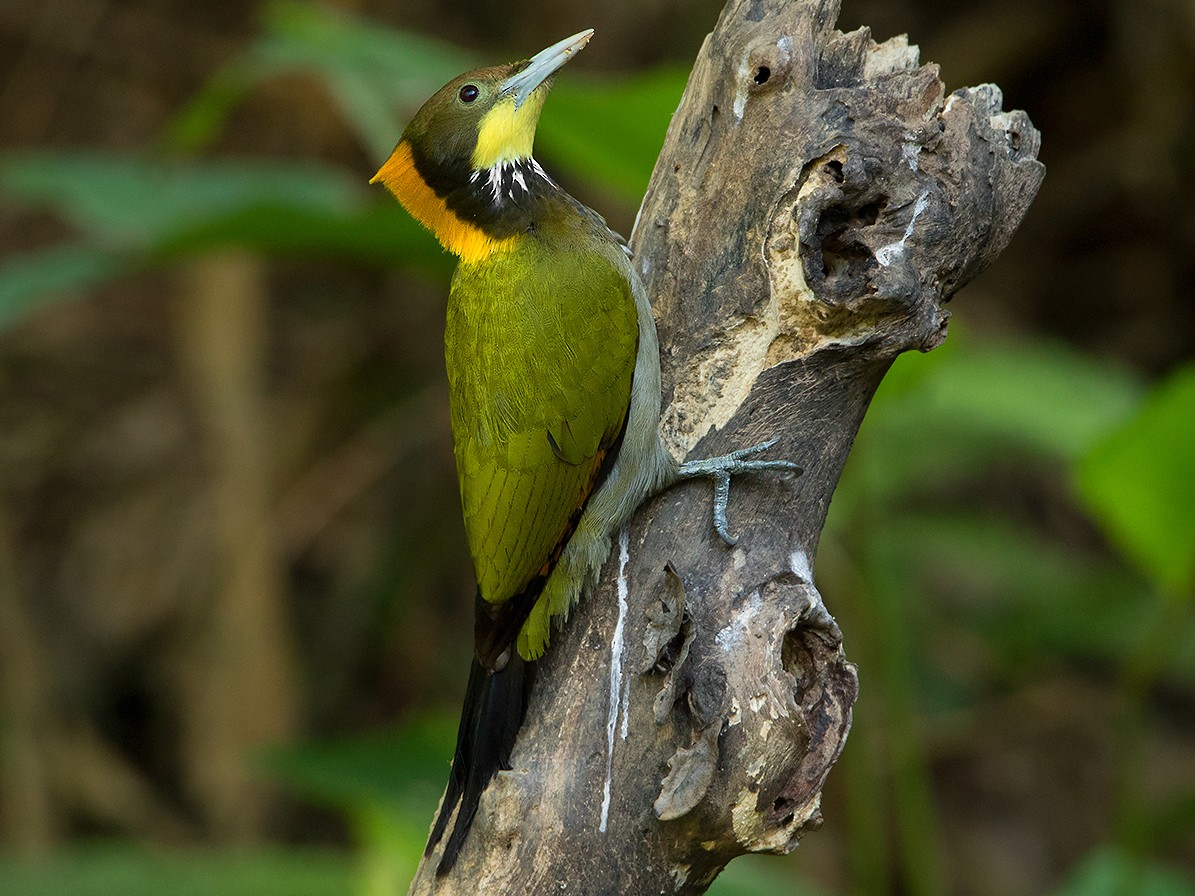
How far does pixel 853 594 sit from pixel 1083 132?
3.54m

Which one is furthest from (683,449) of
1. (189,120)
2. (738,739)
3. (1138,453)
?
(189,120)

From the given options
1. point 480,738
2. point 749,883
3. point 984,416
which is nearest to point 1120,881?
point 749,883

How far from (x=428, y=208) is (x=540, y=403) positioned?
0.62 metres

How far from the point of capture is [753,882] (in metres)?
4.11

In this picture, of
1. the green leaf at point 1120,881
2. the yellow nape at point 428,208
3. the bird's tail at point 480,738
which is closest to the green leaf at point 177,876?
the green leaf at point 1120,881

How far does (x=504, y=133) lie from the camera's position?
291cm

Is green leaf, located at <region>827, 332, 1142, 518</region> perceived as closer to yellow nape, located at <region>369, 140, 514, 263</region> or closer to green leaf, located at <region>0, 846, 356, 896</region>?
yellow nape, located at <region>369, 140, 514, 263</region>

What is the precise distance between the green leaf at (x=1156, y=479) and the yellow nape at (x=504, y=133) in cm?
150

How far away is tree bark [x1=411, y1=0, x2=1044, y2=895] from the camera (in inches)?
83.3

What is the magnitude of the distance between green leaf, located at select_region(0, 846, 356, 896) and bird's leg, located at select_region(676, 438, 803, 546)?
135 inches

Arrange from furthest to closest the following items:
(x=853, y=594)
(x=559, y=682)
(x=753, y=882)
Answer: (x=853, y=594) → (x=753, y=882) → (x=559, y=682)

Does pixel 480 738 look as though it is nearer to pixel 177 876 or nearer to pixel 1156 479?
pixel 1156 479

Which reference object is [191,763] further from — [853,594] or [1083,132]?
[1083,132]

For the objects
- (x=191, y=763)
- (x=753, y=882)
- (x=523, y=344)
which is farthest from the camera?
(x=191, y=763)
